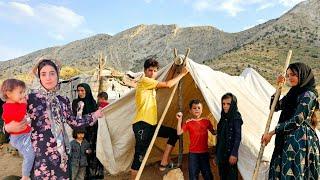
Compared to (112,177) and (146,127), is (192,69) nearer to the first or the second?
(146,127)

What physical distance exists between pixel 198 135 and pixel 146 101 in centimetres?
74

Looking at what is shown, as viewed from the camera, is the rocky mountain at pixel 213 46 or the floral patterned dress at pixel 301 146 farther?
the rocky mountain at pixel 213 46

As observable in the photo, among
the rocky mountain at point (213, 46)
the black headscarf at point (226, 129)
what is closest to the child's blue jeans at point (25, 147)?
the black headscarf at point (226, 129)

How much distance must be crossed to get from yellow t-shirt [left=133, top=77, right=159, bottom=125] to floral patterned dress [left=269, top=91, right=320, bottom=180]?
1.77 meters

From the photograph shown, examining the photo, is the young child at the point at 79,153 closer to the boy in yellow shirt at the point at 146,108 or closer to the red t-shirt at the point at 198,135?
the boy in yellow shirt at the point at 146,108

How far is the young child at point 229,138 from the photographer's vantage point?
491 centimetres

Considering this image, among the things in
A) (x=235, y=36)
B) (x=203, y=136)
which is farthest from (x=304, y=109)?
(x=235, y=36)

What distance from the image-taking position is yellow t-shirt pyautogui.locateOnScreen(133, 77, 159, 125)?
532cm

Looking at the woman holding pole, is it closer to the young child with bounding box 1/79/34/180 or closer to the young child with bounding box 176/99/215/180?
the young child with bounding box 176/99/215/180

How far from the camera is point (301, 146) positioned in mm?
3902

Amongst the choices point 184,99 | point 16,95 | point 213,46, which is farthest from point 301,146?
point 213,46

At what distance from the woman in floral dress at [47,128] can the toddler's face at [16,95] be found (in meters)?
0.10

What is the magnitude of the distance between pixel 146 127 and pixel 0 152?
6639mm

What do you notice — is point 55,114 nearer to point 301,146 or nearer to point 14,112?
point 14,112
